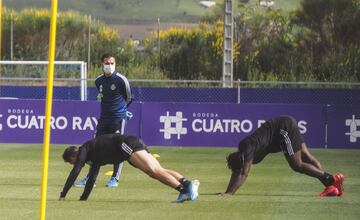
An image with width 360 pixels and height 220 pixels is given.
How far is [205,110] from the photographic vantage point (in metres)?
30.1

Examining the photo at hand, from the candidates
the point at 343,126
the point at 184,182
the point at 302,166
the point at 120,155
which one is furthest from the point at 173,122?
the point at 120,155

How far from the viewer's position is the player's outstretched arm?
17750mm

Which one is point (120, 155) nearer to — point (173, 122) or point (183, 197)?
point (183, 197)

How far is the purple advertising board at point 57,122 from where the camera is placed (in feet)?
99.1

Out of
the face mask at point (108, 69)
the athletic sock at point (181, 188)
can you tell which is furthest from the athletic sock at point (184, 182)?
the face mask at point (108, 69)

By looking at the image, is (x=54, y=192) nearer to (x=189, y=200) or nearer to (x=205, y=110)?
(x=189, y=200)

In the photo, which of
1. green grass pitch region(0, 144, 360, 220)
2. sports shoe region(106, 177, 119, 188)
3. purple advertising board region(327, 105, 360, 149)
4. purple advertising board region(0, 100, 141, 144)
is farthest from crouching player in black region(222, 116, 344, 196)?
purple advertising board region(0, 100, 141, 144)

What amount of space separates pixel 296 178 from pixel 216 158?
520 cm

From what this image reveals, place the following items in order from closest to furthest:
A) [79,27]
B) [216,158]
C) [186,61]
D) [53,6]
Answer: [53,6], [216,158], [186,61], [79,27]

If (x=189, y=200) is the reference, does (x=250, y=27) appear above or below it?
above

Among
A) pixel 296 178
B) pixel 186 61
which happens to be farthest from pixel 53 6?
pixel 186 61

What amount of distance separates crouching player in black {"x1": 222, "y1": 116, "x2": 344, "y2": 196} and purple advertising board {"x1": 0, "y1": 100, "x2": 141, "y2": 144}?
1226 cm

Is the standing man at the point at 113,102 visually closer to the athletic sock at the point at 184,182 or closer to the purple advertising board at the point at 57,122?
the athletic sock at the point at 184,182

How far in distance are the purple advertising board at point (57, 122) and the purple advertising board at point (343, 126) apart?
15.9ft
